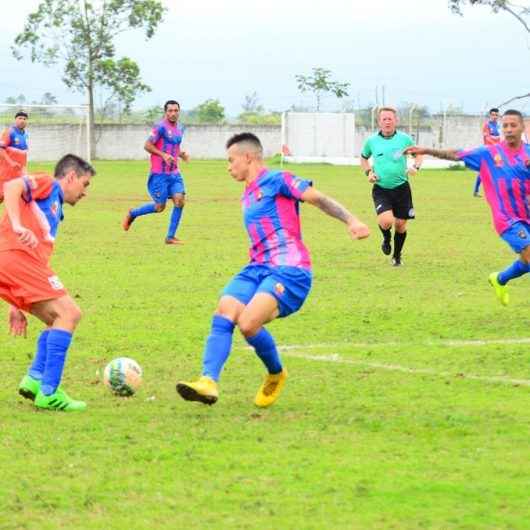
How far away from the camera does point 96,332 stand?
1154 centimetres

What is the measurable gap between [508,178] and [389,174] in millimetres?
5429

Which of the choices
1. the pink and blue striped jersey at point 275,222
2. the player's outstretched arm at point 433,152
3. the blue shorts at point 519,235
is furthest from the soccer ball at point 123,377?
the blue shorts at point 519,235

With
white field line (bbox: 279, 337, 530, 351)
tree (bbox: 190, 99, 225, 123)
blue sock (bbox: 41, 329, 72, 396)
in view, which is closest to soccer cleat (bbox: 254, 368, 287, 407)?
blue sock (bbox: 41, 329, 72, 396)

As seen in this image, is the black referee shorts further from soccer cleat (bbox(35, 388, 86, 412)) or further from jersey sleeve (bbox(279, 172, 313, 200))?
soccer cleat (bbox(35, 388, 86, 412))

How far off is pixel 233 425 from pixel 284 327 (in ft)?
13.3

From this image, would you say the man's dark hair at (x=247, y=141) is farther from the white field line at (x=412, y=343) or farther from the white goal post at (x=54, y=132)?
the white goal post at (x=54, y=132)

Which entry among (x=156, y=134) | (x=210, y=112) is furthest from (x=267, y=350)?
(x=210, y=112)

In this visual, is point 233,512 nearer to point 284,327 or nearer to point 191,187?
point 284,327

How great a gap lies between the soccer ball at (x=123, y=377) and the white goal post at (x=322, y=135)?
5492cm

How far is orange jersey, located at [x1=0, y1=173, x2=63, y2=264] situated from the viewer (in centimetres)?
826

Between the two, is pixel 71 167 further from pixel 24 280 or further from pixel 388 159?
pixel 388 159

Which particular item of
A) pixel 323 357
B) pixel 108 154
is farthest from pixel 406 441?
pixel 108 154

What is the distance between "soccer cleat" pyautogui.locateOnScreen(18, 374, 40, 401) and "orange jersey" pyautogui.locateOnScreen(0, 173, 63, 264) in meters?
0.75

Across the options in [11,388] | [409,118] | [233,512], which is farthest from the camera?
[409,118]
